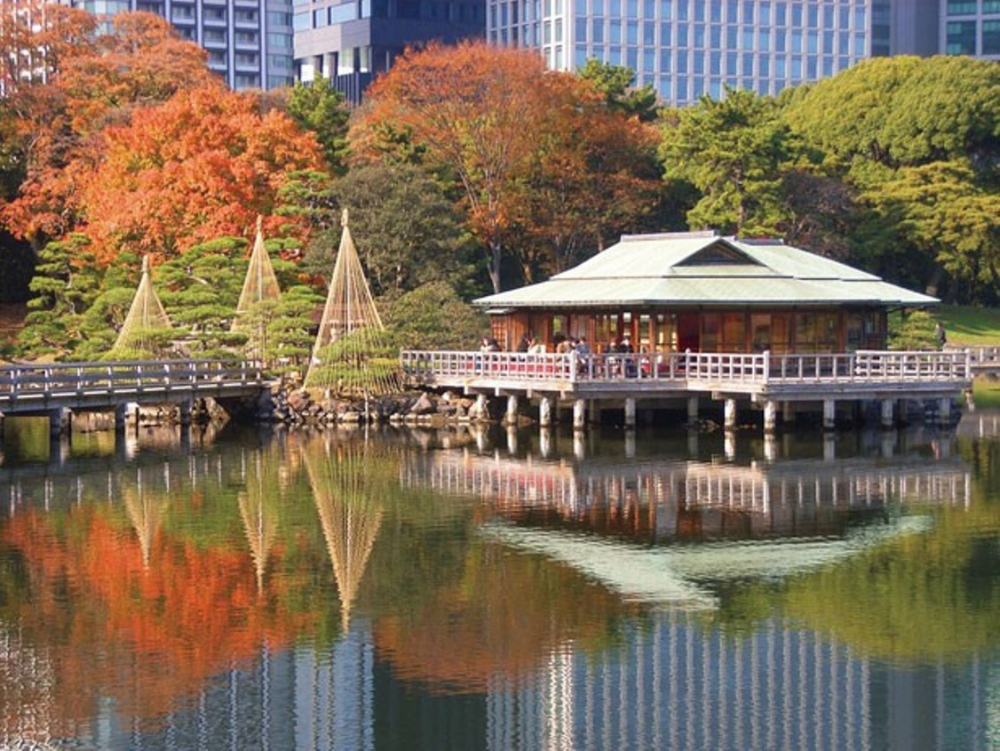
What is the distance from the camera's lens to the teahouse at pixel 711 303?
4553 cm

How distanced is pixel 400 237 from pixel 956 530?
93.4 ft

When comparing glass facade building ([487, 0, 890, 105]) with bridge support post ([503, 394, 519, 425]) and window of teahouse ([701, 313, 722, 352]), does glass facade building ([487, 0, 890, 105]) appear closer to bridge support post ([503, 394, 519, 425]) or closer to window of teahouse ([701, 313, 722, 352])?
window of teahouse ([701, 313, 722, 352])

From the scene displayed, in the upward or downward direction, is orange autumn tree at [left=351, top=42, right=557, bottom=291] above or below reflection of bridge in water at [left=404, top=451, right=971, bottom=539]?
above

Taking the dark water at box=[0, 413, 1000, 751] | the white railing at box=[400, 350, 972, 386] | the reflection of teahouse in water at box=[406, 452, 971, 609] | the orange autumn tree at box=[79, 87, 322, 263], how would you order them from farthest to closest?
the orange autumn tree at box=[79, 87, 322, 263] < the white railing at box=[400, 350, 972, 386] < the reflection of teahouse in water at box=[406, 452, 971, 609] < the dark water at box=[0, 413, 1000, 751]

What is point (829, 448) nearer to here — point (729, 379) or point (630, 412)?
point (729, 379)

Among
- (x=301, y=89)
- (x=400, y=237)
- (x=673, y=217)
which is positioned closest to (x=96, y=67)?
(x=301, y=89)

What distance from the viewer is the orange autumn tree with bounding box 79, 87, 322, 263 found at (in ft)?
179

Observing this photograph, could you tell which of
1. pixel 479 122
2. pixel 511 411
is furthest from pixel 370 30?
pixel 511 411

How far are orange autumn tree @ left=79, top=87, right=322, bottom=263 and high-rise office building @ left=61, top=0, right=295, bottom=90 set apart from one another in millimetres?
77910

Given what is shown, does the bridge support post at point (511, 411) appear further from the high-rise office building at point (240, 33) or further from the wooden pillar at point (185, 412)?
the high-rise office building at point (240, 33)

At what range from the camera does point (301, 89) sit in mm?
66375

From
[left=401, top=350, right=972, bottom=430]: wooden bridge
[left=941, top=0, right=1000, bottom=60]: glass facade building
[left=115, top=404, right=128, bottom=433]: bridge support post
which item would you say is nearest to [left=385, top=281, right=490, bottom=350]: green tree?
[left=401, top=350, right=972, bottom=430]: wooden bridge

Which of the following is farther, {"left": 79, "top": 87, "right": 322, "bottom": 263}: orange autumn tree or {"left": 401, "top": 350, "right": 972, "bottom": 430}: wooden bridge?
{"left": 79, "top": 87, "right": 322, "bottom": 263}: orange autumn tree

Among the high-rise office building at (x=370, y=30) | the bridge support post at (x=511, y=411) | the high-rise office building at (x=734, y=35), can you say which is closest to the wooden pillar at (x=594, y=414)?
the bridge support post at (x=511, y=411)
